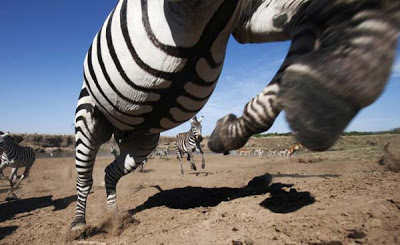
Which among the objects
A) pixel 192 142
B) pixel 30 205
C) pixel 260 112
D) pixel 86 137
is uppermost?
pixel 192 142

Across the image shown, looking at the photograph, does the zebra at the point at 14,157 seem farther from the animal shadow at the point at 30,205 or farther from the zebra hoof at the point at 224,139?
the zebra hoof at the point at 224,139

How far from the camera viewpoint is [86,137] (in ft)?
10.9

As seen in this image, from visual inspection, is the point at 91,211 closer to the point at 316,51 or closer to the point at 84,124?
the point at 84,124

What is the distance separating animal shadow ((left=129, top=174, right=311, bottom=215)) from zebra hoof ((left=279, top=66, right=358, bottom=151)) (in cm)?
360

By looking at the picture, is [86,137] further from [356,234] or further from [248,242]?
[356,234]

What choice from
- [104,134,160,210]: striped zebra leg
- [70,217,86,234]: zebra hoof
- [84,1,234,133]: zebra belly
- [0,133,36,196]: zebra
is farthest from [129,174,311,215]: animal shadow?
[0,133,36,196]: zebra

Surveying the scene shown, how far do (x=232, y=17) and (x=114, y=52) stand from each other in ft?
3.37

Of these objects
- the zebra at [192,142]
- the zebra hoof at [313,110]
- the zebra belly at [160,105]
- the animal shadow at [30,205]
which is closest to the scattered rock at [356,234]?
the zebra hoof at [313,110]

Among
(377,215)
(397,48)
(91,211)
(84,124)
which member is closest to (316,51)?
(397,48)

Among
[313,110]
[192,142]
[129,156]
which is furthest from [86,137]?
[192,142]

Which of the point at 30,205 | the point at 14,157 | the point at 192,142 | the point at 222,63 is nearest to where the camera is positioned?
the point at 222,63

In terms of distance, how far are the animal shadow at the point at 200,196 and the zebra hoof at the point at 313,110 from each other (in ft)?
11.8

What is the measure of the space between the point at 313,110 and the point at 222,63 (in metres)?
1.25

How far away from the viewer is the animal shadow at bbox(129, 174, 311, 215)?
4.49 meters
